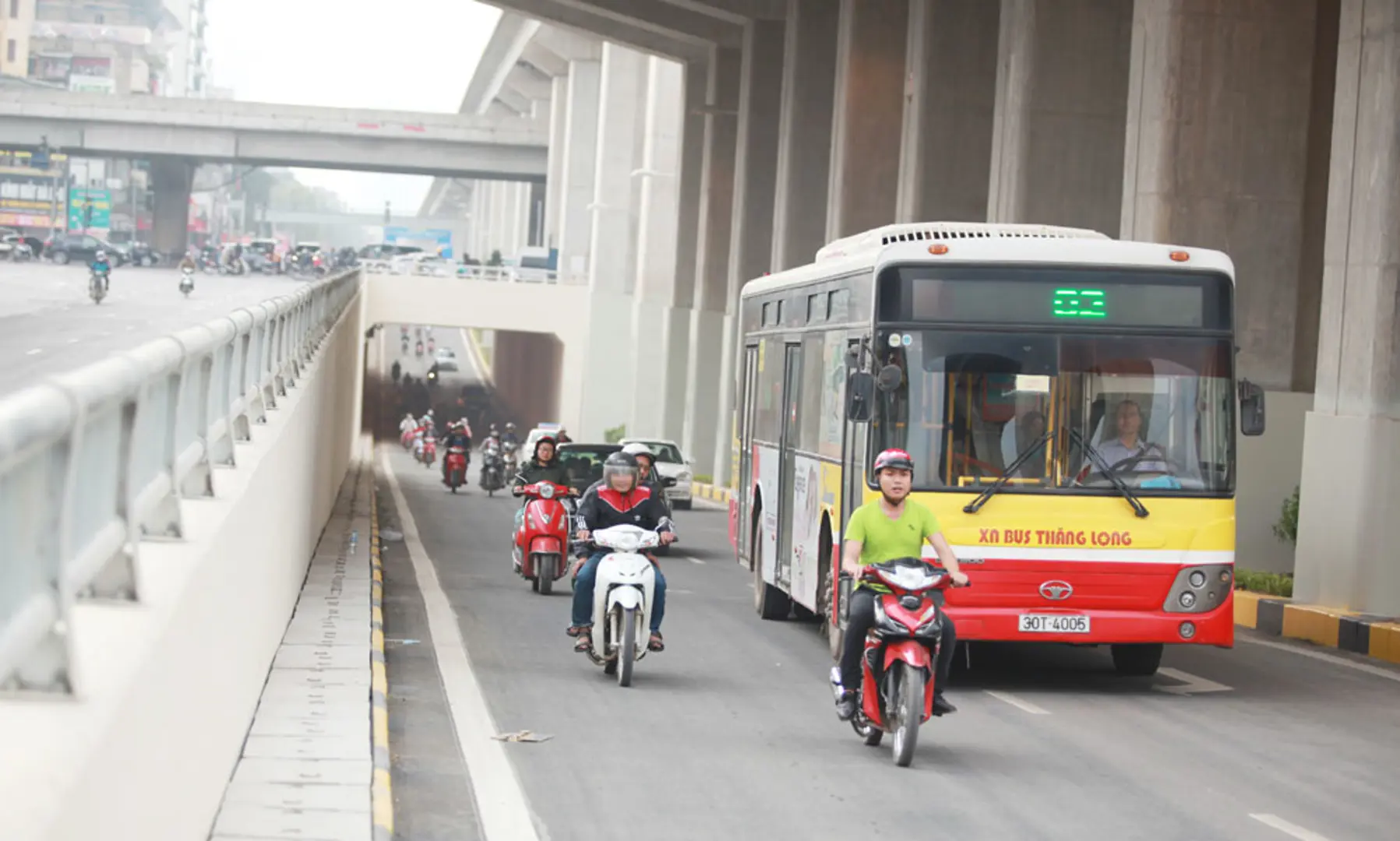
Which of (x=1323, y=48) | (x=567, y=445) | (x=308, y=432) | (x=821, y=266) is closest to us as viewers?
(x=821, y=266)

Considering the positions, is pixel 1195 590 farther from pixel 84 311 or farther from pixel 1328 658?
pixel 84 311

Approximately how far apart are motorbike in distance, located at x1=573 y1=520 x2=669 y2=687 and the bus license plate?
244 centimetres

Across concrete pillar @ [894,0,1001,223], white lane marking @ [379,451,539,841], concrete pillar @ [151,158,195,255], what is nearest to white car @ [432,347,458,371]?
concrete pillar @ [151,158,195,255]

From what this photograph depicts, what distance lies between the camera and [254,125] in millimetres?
97188

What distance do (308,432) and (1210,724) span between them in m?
8.72

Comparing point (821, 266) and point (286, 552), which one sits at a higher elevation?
point (821, 266)

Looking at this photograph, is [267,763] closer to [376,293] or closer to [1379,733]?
[1379,733]

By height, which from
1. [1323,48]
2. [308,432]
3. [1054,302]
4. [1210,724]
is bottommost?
[1210,724]

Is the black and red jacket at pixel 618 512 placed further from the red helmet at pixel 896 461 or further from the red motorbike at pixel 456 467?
the red motorbike at pixel 456 467

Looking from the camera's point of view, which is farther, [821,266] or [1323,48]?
[1323,48]

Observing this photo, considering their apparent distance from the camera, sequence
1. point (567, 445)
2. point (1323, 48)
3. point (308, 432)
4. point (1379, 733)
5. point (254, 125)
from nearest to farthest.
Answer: point (1379, 733) < point (308, 432) < point (1323, 48) < point (567, 445) < point (254, 125)

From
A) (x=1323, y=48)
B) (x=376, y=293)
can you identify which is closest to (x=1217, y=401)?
(x=1323, y=48)

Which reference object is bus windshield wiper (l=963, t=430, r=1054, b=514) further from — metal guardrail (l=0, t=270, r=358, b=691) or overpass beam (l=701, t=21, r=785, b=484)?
overpass beam (l=701, t=21, r=785, b=484)

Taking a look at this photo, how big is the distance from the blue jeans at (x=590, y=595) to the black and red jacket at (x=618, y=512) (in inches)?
Result: 8.1
